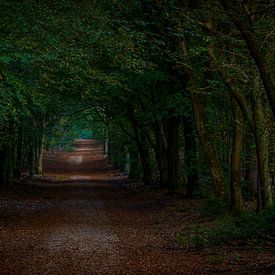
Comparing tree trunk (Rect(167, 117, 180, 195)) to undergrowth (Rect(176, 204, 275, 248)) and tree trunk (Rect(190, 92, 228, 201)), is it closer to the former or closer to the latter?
tree trunk (Rect(190, 92, 228, 201))

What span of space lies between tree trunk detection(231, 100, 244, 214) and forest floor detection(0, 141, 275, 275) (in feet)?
4.90

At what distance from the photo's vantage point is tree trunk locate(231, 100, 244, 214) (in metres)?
13.7

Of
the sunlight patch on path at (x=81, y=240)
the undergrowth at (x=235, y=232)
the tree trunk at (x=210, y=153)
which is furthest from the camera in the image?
the tree trunk at (x=210, y=153)

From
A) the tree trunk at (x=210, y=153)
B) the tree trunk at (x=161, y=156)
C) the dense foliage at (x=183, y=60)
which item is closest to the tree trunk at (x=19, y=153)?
the tree trunk at (x=161, y=156)

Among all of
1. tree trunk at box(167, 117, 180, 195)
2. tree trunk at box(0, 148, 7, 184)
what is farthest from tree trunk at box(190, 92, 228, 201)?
tree trunk at box(0, 148, 7, 184)

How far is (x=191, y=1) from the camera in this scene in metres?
14.5

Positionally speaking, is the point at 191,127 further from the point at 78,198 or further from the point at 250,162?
the point at 78,198

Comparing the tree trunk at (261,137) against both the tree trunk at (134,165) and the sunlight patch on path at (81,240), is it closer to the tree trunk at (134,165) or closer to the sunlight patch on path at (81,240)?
the sunlight patch on path at (81,240)

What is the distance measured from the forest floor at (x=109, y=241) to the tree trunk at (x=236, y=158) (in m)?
1.49

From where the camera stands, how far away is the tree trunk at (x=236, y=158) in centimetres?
1373

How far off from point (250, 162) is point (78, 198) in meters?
9.08

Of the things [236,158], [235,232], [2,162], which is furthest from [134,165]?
[235,232]

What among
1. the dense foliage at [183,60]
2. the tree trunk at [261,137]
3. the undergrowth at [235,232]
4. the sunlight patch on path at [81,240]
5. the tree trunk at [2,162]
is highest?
the dense foliage at [183,60]

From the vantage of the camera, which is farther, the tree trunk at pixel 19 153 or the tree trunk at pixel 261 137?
the tree trunk at pixel 19 153
